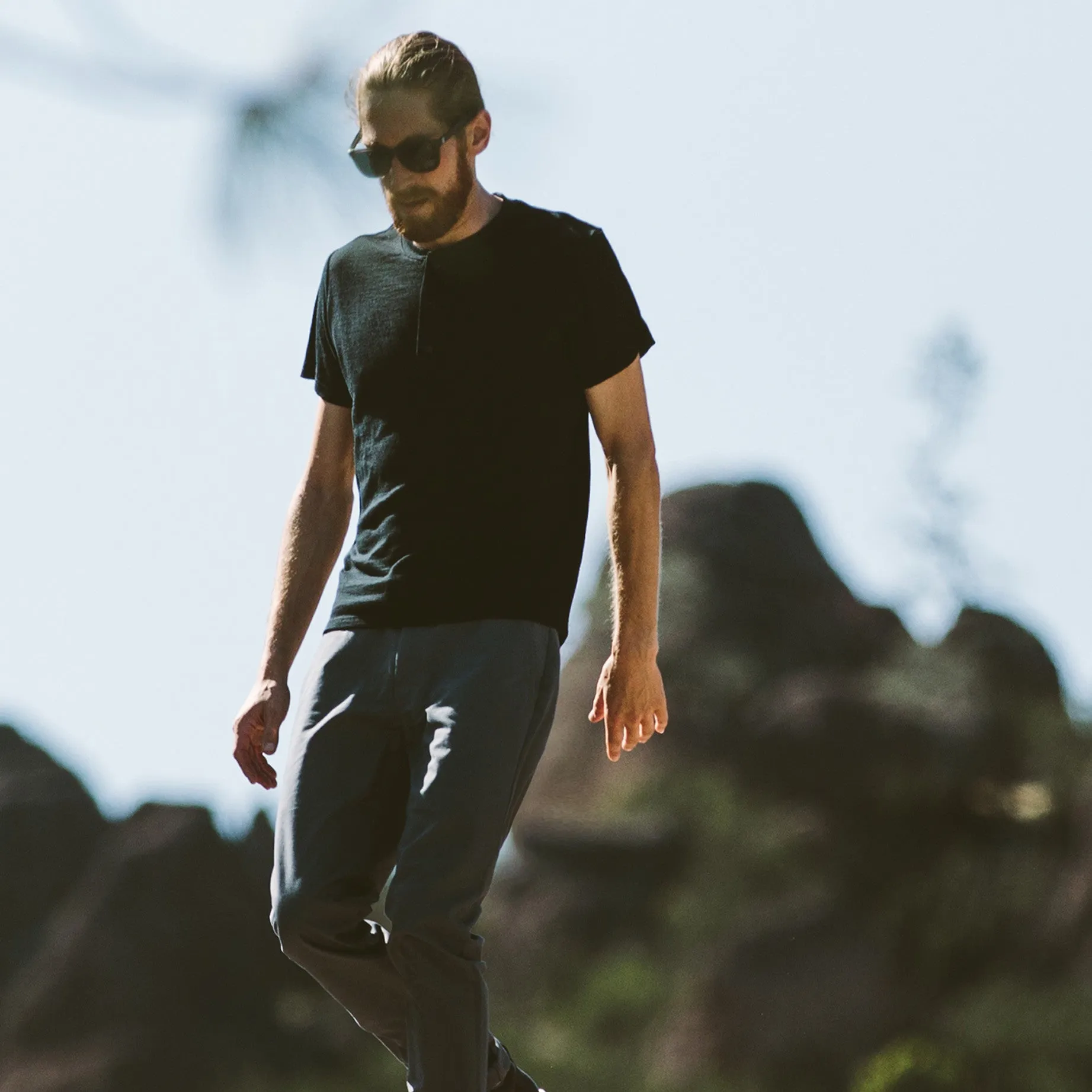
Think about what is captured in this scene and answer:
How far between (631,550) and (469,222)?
0.72 meters

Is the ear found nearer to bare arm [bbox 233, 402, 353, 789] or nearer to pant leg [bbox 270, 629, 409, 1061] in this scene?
bare arm [bbox 233, 402, 353, 789]

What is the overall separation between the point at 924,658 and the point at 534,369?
58.3ft

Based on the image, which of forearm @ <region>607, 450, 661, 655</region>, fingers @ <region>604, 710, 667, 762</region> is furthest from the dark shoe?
forearm @ <region>607, 450, 661, 655</region>

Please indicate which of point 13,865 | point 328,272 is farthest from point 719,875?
point 328,272

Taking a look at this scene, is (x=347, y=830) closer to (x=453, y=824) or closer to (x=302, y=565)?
(x=453, y=824)

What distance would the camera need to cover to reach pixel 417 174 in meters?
3.11

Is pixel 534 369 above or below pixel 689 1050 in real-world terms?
above

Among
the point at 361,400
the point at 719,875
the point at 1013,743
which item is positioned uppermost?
the point at 361,400

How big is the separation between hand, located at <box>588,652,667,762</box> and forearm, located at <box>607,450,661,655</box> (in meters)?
0.03

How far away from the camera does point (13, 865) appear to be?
671 inches

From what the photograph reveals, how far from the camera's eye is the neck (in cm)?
325

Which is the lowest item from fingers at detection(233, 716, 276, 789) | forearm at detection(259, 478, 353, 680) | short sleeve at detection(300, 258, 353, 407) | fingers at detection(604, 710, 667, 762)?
fingers at detection(233, 716, 276, 789)

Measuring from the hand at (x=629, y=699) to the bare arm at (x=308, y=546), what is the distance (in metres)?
0.66

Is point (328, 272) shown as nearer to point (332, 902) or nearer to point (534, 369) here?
point (534, 369)
